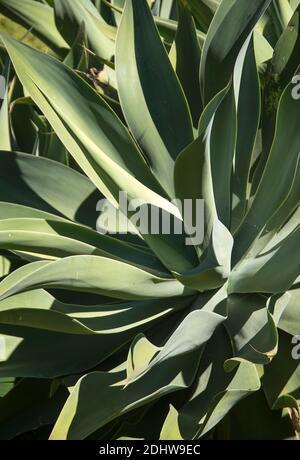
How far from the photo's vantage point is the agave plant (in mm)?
1258

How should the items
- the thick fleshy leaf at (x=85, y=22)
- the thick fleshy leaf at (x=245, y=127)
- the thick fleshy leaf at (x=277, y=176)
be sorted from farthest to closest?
the thick fleshy leaf at (x=85, y=22) → the thick fleshy leaf at (x=245, y=127) → the thick fleshy leaf at (x=277, y=176)

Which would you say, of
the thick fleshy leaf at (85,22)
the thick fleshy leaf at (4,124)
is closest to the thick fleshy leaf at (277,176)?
the thick fleshy leaf at (4,124)

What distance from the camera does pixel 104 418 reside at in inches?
49.7

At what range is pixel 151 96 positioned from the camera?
1512 mm

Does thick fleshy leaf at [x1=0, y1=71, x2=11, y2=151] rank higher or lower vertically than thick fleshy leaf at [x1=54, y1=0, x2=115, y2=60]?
lower

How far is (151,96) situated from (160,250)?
31 centimetres

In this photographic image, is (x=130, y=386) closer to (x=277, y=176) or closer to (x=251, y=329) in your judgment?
(x=251, y=329)

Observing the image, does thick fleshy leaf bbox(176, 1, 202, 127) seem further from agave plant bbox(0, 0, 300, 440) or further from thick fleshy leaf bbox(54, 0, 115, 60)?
thick fleshy leaf bbox(54, 0, 115, 60)

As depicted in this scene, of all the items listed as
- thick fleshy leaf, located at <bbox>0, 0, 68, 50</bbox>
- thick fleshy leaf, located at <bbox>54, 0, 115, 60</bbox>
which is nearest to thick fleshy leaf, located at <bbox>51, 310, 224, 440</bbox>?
thick fleshy leaf, located at <bbox>54, 0, 115, 60</bbox>

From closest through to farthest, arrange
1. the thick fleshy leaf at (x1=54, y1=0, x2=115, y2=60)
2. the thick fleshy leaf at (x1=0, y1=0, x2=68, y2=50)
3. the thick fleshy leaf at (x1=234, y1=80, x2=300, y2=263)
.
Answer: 1. the thick fleshy leaf at (x1=234, y1=80, x2=300, y2=263)
2. the thick fleshy leaf at (x1=54, y1=0, x2=115, y2=60)
3. the thick fleshy leaf at (x1=0, y1=0, x2=68, y2=50)

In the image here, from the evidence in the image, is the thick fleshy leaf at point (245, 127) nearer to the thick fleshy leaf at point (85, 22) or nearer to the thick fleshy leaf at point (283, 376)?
the thick fleshy leaf at point (283, 376)

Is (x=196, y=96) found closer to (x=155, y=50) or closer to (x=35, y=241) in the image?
(x=155, y=50)

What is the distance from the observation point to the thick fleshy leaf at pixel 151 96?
1.47 meters

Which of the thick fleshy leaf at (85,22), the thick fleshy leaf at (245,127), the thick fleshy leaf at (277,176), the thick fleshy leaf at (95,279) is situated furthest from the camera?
the thick fleshy leaf at (85,22)
